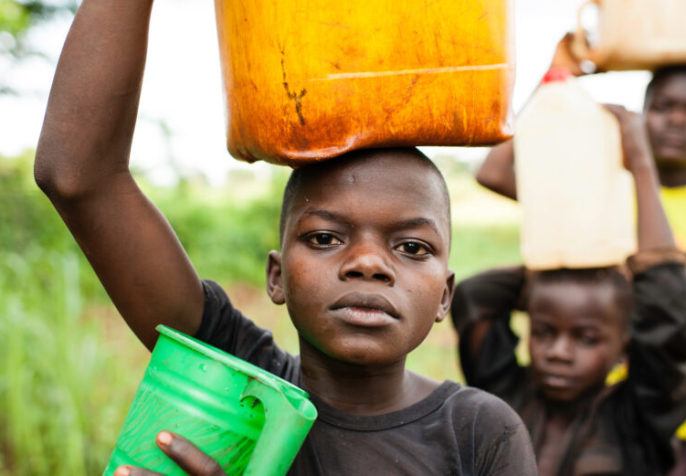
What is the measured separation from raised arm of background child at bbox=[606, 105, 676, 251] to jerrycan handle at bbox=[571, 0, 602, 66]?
367 millimetres

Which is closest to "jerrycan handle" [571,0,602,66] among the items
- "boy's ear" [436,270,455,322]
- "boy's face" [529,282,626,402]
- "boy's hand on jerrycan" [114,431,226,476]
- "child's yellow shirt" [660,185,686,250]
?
"child's yellow shirt" [660,185,686,250]

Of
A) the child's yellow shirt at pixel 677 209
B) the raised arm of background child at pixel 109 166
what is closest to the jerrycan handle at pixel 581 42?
the child's yellow shirt at pixel 677 209

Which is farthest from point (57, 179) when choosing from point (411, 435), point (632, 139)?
point (632, 139)

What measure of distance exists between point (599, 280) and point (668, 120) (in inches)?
38.5

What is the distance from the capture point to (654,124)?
10.7 ft

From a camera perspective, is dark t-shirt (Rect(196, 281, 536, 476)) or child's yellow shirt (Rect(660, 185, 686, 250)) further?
child's yellow shirt (Rect(660, 185, 686, 250))

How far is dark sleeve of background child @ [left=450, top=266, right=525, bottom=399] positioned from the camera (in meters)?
2.72

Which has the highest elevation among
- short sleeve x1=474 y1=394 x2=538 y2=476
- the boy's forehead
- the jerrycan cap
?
the boy's forehead

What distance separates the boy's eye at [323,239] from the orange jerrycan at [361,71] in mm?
Result: 167

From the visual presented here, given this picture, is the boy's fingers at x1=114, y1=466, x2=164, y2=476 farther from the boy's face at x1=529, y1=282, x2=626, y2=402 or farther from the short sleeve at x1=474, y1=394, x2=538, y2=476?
Answer: the boy's face at x1=529, y1=282, x2=626, y2=402

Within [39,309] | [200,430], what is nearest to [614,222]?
[200,430]

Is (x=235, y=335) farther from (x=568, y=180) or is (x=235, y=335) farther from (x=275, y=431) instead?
(x=568, y=180)

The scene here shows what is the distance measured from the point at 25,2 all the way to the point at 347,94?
193 inches

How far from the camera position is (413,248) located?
145 cm
